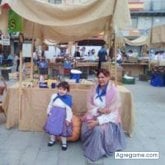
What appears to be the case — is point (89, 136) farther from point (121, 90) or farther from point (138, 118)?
point (138, 118)

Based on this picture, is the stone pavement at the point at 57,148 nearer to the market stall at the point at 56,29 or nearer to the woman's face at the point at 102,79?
the market stall at the point at 56,29

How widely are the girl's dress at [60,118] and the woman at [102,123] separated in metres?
0.29

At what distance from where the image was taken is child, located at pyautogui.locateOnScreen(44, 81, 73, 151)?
6.45m

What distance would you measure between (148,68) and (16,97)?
15.9 meters

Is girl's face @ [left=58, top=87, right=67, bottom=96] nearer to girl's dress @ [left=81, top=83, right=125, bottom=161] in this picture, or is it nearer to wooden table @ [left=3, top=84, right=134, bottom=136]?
girl's dress @ [left=81, top=83, right=125, bottom=161]

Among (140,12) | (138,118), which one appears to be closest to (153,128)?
(138,118)

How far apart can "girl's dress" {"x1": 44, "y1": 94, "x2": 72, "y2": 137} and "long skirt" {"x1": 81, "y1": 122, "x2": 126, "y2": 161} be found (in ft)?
1.03

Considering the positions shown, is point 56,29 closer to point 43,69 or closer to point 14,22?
point 14,22

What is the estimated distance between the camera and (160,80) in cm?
1853

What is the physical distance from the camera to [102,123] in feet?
20.2

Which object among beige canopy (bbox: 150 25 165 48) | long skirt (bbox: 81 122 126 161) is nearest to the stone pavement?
long skirt (bbox: 81 122 126 161)

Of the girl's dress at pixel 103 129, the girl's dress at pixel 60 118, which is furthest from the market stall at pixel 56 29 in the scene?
the girl's dress at pixel 103 129

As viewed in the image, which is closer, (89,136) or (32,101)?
(89,136)

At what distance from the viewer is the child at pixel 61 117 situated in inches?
254
